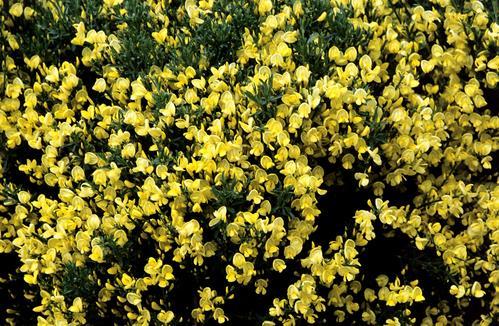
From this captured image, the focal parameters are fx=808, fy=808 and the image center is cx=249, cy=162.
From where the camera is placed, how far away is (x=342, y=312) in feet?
11.3

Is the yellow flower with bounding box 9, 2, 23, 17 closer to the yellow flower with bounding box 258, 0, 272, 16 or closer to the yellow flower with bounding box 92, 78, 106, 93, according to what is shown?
the yellow flower with bounding box 92, 78, 106, 93

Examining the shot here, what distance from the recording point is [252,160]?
3.35 m

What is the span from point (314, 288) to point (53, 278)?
1138mm

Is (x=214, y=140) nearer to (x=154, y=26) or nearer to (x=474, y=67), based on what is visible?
(x=154, y=26)

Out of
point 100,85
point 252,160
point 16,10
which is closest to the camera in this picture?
point 252,160

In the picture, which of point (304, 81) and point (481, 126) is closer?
point (304, 81)

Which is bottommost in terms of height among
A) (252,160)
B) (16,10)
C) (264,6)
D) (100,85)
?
(252,160)

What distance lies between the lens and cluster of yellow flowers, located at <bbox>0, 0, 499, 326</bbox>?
321 cm

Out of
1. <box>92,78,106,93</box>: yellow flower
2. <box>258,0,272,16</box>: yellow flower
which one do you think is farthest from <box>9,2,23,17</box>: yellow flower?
<box>258,0,272,16</box>: yellow flower

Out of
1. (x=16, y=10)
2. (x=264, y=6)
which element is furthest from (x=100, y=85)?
(x=264, y=6)

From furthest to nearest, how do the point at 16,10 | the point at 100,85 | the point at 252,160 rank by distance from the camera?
1. the point at 16,10
2. the point at 100,85
3. the point at 252,160

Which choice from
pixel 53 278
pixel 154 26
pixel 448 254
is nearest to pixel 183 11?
pixel 154 26

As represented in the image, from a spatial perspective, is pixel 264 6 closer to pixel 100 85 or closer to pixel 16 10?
pixel 100 85

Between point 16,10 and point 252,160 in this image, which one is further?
point 16,10
